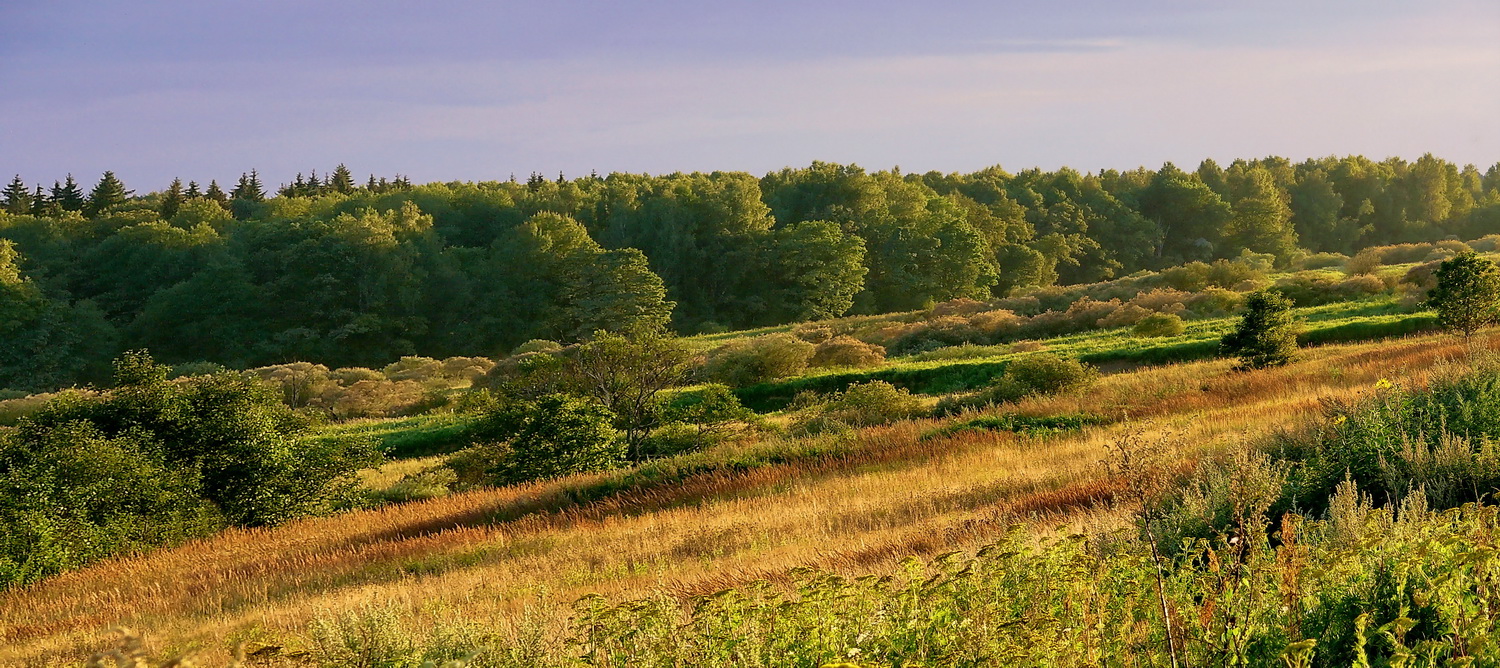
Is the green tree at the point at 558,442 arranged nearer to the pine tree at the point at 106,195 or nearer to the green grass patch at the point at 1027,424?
the green grass patch at the point at 1027,424

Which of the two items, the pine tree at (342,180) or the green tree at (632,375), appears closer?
the green tree at (632,375)

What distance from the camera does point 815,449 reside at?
52.9 feet

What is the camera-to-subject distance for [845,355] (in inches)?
1380

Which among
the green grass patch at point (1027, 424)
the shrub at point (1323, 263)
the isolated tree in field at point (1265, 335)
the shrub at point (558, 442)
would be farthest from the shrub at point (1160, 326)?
the shrub at point (1323, 263)

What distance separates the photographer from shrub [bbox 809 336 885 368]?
3462 cm

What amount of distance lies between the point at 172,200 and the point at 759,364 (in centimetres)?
7187

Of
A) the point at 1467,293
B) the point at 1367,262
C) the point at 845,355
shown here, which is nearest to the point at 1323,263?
the point at 1367,262

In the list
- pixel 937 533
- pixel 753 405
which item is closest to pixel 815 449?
pixel 937 533

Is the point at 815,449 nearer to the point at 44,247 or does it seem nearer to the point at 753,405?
the point at 753,405

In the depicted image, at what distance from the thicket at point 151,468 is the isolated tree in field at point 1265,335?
1937 cm

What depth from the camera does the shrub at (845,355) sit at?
114ft

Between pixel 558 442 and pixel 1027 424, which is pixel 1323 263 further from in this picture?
pixel 558 442

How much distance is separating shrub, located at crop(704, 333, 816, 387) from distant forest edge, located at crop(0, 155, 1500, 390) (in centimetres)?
2362

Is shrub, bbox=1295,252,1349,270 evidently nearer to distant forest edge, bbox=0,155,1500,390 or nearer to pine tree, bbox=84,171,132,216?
distant forest edge, bbox=0,155,1500,390
